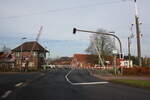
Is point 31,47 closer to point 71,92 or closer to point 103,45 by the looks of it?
point 103,45

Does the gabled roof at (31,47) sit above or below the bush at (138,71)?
above

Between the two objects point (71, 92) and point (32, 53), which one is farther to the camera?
point (32, 53)

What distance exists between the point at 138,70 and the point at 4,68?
123ft

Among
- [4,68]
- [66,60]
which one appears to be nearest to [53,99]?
[4,68]

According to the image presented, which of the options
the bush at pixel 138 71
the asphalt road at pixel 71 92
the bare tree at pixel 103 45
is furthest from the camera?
the bare tree at pixel 103 45

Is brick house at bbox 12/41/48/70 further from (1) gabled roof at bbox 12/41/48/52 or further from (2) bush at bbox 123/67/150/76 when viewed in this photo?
(2) bush at bbox 123/67/150/76

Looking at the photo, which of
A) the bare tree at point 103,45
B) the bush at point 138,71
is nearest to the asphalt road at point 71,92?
the bush at point 138,71

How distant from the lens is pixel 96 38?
98.0 meters

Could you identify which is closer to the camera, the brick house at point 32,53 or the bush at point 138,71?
the bush at point 138,71

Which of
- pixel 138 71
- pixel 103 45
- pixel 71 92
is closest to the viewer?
pixel 71 92

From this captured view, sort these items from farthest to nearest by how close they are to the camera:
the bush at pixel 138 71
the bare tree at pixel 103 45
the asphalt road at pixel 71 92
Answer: the bare tree at pixel 103 45 < the bush at pixel 138 71 < the asphalt road at pixel 71 92

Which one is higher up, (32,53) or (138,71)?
(32,53)

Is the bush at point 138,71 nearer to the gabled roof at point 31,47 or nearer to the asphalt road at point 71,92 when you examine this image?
the asphalt road at point 71,92

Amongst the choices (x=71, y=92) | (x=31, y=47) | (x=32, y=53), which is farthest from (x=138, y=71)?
Answer: (x=31, y=47)
